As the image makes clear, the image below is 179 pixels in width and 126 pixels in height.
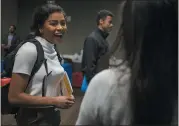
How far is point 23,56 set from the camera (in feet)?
2.67

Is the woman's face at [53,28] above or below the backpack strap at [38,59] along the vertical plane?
above

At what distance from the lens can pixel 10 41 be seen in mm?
918

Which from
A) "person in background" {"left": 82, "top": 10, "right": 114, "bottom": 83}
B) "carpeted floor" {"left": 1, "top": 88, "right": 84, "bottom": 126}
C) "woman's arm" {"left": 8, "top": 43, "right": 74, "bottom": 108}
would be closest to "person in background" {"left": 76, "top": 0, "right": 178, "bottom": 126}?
"carpeted floor" {"left": 1, "top": 88, "right": 84, "bottom": 126}

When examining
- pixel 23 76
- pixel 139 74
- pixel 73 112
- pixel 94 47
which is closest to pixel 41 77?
pixel 23 76

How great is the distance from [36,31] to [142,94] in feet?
1.80

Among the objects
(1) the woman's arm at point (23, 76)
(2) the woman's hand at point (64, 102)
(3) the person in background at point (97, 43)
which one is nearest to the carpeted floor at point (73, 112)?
(2) the woman's hand at point (64, 102)

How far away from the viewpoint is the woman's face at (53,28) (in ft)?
2.91

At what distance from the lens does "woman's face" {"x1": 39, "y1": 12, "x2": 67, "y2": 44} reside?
2.91 feet

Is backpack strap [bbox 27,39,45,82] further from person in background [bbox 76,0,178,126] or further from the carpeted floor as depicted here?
person in background [bbox 76,0,178,126]

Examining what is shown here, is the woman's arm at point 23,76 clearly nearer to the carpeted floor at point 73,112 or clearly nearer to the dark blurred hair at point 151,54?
the carpeted floor at point 73,112

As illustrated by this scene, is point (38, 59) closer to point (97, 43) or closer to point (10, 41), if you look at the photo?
point (10, 41)

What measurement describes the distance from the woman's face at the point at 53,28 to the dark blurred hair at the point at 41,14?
1 cm

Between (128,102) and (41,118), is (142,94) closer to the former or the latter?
(128,102)

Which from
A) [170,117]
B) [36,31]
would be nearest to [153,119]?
[170,117]
